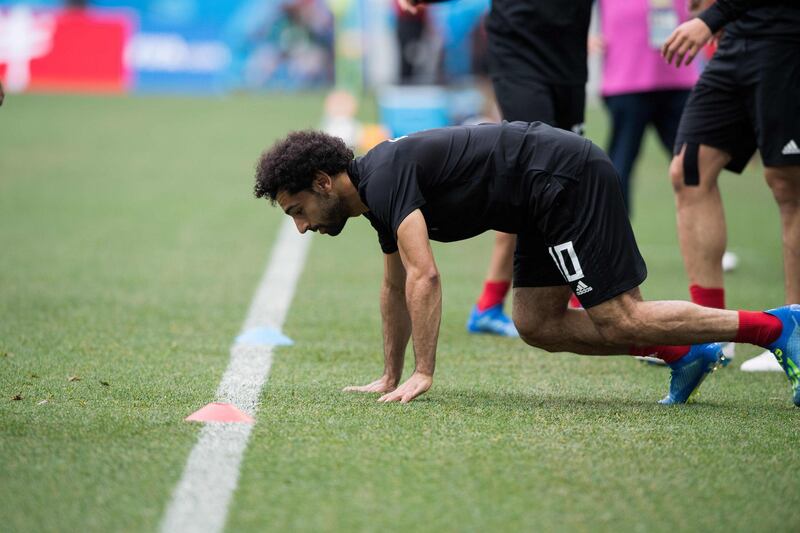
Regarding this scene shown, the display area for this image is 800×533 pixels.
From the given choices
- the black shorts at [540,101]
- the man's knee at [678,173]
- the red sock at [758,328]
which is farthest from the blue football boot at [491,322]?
the red sock at [758,328]

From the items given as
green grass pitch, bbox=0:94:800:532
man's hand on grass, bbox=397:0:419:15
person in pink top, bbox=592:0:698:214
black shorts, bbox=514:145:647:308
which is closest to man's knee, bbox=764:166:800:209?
green grass pitch, bbox=0:94:800:532

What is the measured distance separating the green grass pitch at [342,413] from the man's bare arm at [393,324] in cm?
20

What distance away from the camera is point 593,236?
4582 mm

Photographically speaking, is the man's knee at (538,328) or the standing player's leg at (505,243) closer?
the man's knee at (538,328)

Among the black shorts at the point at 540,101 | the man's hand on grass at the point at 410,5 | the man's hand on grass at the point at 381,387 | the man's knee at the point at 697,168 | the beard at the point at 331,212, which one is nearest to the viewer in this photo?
the beard at the point at 331,212

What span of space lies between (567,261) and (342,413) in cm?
103

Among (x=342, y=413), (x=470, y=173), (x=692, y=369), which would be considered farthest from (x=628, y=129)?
(x=342, y=413)

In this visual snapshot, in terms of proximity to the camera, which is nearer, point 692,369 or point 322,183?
point 322,183

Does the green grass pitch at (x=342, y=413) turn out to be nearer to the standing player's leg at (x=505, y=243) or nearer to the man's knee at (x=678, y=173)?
the standing player's leg at (x=505, y=243)

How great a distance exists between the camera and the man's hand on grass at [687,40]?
5367mm

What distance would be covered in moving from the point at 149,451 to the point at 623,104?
4757mm

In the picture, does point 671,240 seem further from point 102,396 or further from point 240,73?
point 240,73

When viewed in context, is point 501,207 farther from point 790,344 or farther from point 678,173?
point 678,173

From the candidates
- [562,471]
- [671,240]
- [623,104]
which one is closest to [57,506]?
[562,471]
